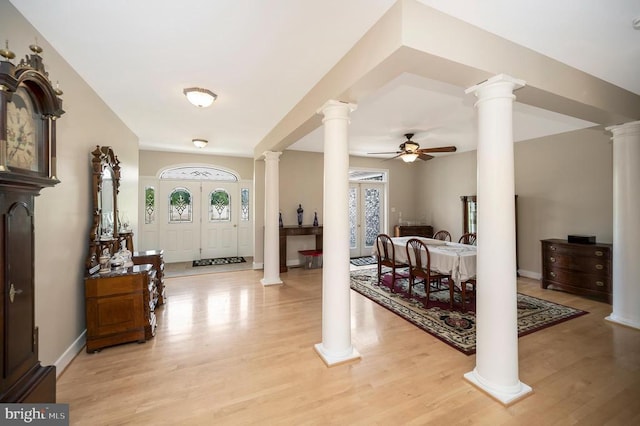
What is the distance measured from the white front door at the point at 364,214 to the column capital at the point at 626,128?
4.77 meters

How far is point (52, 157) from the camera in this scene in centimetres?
158

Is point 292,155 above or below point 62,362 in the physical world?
above

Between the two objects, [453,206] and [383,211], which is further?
[383,211]

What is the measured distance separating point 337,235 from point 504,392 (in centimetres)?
170

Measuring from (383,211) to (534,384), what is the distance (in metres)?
5.67

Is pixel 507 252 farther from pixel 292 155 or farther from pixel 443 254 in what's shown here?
pixel 292 155

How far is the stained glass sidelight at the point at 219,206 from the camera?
6965 millimetres

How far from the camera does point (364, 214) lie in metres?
7.50

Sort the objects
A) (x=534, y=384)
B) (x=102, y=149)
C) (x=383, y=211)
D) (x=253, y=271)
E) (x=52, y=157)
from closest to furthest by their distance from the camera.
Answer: (x=52, y=157) < (x=534, y=384) < (x=102, y=149) < (x=253, y=271) < (x=383, y=211)

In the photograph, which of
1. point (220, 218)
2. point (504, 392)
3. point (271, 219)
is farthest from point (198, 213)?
point (504, 392)

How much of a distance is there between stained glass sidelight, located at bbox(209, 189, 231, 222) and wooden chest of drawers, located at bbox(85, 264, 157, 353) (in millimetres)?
4198

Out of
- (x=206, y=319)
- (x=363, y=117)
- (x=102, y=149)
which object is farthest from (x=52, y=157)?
(x=363, y=117)

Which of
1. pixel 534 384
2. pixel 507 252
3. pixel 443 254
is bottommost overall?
pixel 534 384

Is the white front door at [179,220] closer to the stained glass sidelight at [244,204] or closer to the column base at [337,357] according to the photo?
the stained glass sidelight at [244,204]
